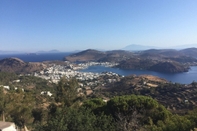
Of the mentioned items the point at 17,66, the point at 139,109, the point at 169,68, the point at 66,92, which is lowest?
the point at 169,68

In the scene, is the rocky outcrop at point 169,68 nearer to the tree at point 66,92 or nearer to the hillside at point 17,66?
the hillside at point 17,66

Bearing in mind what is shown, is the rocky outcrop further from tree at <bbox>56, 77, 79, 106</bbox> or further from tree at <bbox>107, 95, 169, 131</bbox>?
tree at <bbox>56, 77, 79, 106</bbox>

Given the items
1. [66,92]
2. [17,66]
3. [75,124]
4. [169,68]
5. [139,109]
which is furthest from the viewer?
[17,66]

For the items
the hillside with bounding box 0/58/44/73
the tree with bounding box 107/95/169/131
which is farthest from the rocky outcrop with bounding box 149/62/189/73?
the tree with bounding box 107/95/169/131

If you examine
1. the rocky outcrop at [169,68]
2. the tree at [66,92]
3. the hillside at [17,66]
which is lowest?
the rocky outcrop at [169,68]

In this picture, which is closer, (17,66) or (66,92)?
(66,92)

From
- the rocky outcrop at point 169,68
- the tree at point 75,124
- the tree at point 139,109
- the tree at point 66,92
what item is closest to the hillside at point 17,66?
the rocky outcrop at point 169,68

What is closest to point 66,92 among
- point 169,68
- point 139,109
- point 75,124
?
point 139,109

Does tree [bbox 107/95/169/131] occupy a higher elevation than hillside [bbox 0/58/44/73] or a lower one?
higher

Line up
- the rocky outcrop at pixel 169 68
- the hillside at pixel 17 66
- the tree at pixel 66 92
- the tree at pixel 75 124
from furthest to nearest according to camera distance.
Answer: the hillside at pixel 17 66, the rocky outcrop at pixel 169 68, the tree at pixel 66 92, the tree at pixel 75 124

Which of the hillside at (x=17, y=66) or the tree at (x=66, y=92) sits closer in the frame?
the tree at (x=66, y=92)

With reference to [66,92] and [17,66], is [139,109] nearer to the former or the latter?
[66,92]
